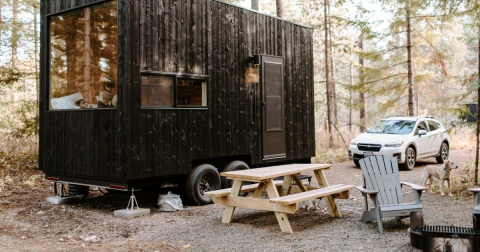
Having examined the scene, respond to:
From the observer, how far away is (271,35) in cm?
994

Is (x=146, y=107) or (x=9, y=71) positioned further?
(x=9, y=71)

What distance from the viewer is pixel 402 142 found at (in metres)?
12.9

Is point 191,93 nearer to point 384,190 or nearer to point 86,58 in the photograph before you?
point 86,58

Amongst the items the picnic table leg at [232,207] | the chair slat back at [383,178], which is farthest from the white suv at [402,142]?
the picnic table leg at [232,207]

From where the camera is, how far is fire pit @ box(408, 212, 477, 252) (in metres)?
4.55

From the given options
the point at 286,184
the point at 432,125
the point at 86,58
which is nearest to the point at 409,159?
the point at 432,125

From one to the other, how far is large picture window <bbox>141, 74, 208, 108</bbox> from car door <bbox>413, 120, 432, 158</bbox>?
→ 779 cm

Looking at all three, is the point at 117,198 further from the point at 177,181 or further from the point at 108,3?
the point at 108,3

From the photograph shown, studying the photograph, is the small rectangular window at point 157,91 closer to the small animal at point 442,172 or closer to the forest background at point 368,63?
the forest background at point 368,63

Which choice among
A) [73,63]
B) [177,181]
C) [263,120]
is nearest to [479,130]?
[263,120]

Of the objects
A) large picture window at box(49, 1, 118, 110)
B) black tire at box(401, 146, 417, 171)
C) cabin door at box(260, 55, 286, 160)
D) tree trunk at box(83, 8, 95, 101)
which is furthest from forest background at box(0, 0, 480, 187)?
tree trunk at box(83, 8, 95, 101)

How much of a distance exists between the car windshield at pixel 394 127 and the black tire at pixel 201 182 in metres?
7.34

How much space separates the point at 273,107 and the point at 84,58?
4.04 meters

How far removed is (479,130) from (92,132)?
7.18 meters
